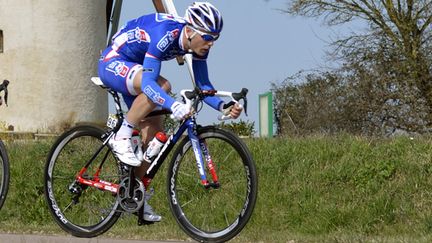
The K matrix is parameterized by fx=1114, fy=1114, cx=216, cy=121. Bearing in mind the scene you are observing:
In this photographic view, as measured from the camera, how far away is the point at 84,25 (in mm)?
27922

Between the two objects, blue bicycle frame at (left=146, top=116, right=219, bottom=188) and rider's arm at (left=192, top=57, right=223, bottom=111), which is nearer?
blue bicycle frame at (left=146, top=116, right=219, bottom=188)

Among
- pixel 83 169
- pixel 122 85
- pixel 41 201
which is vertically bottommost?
pixel 41 201

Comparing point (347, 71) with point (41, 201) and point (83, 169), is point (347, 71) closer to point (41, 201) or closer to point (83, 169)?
point (41, 201)

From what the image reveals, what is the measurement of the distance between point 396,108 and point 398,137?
986 centimetres

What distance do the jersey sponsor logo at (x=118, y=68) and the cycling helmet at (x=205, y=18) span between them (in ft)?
2.45

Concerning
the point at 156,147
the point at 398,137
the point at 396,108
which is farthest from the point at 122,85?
the point at 396,108

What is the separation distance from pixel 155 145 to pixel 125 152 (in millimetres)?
282

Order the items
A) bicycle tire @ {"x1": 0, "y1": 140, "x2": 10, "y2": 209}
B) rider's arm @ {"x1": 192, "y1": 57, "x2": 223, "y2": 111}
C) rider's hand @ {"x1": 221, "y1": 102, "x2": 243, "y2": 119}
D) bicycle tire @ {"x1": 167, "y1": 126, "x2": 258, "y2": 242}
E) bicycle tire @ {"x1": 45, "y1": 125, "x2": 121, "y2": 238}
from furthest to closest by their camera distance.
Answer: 1. bicycle tire @ {"x1": 0, "y1": 140, "x2": 10, "y2": 209}
2. bicycle tire @ {"x1": 45, "y1": 125, "x2": 121, "y2": 238}
3. rider's arm @ {"x1": 192, "y1": 57, "x2": 223, "y2": 111}
4. rider's hand @ {"x1": 221, "y1": 102, "x2": 243, "y2": 119}
5. bicycle tire @ {"x1": 167, "y1": 126, "x2": 258, "y2": 242}

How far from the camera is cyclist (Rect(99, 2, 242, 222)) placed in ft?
25.0

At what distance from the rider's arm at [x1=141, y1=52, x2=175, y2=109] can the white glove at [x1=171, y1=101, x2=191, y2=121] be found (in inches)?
2.3

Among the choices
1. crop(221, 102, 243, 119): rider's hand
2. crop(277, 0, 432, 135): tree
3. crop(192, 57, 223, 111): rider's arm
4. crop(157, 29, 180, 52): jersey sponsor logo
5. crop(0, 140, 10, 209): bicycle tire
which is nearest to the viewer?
crop(221, 102, 243, 119): rider's hand

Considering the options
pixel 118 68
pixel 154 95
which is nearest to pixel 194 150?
pixel 154 95

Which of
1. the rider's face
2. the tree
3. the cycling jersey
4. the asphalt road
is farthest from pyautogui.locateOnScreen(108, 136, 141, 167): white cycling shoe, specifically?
the tree

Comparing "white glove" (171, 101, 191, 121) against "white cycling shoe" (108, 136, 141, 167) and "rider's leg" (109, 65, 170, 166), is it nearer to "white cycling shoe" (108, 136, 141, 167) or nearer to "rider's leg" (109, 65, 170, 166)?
"rider's leg" (109, 65, 170, 166)
